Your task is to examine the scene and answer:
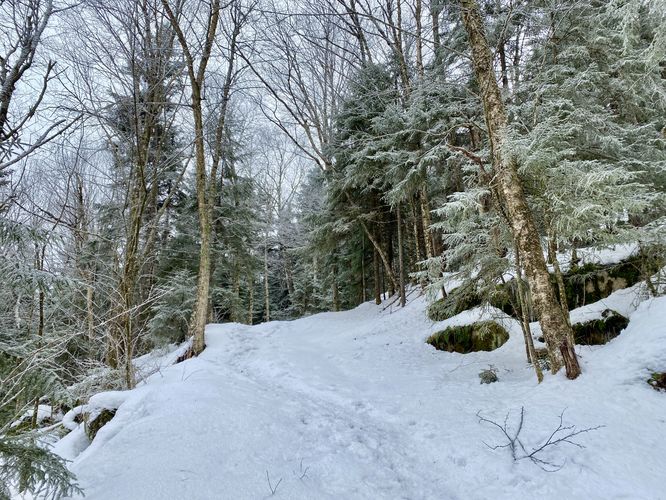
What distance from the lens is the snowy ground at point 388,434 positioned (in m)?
2.75

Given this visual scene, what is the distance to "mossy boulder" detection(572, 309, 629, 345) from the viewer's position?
17.3 feet

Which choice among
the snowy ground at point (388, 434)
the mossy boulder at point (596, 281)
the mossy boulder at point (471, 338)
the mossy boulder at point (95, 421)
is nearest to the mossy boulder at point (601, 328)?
the snowy ground at point (388, 434)

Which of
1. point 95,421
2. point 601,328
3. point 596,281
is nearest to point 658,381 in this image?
point 601,328

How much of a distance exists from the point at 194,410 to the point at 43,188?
38.4 ft

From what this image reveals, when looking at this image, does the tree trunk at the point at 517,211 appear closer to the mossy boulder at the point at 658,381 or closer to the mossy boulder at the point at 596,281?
the mossy boulder at the point at 658,381

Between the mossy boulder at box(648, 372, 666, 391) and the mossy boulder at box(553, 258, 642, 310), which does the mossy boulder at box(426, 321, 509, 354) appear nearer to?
the mossy boulder at box(553, 258, 642, 310)

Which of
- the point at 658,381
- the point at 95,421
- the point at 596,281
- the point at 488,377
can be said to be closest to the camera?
the point at 658,381

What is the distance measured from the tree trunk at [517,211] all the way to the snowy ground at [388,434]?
430 mm

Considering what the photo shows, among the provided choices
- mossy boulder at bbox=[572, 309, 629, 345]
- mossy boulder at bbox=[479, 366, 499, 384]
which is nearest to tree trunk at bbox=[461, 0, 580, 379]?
mossy boulder at bbox=[479, 366, 499, 384]

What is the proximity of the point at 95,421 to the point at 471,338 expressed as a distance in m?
6.59

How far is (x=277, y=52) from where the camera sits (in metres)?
13.7

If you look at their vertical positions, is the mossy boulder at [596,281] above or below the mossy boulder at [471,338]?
above

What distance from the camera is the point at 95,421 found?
15.6 ft

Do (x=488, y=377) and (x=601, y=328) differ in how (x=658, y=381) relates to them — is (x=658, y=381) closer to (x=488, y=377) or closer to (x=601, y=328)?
(x=488, y=377)
